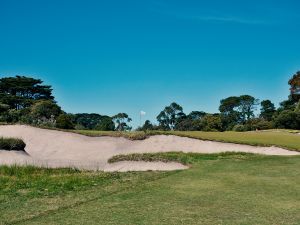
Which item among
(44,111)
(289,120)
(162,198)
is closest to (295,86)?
(289,120)

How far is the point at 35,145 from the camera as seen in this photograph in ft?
100

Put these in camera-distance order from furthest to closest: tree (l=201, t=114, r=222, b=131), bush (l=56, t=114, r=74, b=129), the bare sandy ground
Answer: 1. tree (l=201, t=114, r=222, b=131)
2. bush (l=56, t=114, r=74, b=129)
3. the bare sandy ground

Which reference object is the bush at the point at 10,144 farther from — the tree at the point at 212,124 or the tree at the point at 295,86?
the tree at the point at 295,86

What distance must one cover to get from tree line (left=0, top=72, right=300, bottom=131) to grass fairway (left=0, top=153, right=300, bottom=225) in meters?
33.4

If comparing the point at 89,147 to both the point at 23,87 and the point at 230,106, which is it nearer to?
the point at 23,87

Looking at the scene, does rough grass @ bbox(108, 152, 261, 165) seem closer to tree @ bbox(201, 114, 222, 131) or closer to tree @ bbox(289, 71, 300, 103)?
tree @ bbox(201, 114, 222, 131)

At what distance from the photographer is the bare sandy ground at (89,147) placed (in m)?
25.9

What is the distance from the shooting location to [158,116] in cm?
9481

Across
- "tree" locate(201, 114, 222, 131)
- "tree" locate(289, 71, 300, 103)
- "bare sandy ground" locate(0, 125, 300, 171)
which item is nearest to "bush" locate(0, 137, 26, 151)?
"bare sandy ground" locate(0, 125, 300, 171)

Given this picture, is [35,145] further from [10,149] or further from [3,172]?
[3,172]

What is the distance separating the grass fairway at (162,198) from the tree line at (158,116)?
33.4 metres

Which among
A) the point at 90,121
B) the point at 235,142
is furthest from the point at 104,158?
the point at 90,121

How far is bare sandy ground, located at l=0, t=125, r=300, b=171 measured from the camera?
84.8 feet

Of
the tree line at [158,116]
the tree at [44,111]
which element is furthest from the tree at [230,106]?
the tree at [44,111]
